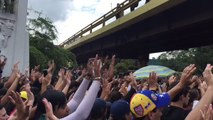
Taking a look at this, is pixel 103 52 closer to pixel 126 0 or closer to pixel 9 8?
pixel 126 0

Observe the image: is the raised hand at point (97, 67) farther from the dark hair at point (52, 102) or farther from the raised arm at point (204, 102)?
the raised arm at point (204, 102)

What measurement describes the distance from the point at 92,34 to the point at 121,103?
28.0 meters

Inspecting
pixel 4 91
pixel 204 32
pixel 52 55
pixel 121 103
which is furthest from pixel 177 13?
pixel 121 103

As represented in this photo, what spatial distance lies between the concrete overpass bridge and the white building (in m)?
6.06

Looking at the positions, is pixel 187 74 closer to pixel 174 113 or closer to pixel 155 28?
pixel 174 113

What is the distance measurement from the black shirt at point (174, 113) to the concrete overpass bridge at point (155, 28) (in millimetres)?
13334

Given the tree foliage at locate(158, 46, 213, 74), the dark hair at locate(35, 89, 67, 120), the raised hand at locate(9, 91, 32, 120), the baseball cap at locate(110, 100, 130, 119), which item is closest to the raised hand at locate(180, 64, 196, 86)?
Result: the baseball cap at locate(110, 100, 130, 119)

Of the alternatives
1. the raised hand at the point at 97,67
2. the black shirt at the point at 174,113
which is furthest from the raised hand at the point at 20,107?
the black shirt at the point at 174,113

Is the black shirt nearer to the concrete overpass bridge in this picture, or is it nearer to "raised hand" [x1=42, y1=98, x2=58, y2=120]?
"raised hand" [x1=42, y1=98, x2=58, y2=120]

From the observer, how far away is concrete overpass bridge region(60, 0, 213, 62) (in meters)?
19.2

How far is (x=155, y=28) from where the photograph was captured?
2430 centimetres

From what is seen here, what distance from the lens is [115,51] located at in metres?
37.6

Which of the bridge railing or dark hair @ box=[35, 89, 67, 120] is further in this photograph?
the bridge railing

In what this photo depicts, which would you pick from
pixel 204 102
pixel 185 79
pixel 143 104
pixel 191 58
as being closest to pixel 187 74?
pixel 185 79
